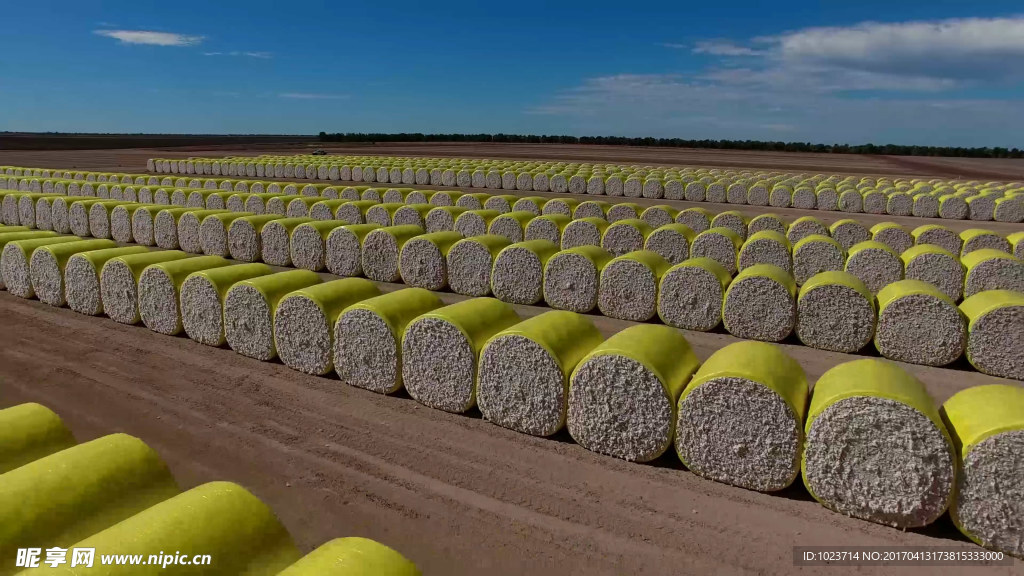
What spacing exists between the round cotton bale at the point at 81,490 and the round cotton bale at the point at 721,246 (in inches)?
490

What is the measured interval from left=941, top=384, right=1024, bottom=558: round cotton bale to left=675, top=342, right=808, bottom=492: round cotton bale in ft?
4.13

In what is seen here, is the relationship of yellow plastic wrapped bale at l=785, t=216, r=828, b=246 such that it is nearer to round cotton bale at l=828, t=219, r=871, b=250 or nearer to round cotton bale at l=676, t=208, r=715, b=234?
round cotton bale at l=828, t=219, r=871, b=250

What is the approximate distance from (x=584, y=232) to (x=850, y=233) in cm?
695

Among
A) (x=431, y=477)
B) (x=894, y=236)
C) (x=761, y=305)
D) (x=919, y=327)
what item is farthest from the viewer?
(x=894, y=236)

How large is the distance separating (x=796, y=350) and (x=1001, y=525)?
5.13 m

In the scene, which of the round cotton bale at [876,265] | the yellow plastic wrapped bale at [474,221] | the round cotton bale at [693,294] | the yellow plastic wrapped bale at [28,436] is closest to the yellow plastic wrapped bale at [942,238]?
the round cotton bale at [876,265]

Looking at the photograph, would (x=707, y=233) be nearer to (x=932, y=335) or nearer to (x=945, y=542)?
(x=932, y=335)

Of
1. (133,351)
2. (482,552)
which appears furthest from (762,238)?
(133,351)

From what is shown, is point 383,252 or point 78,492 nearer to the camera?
point 78,492

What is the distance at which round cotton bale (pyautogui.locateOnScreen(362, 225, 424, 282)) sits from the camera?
1440 cm

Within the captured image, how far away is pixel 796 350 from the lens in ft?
33.4

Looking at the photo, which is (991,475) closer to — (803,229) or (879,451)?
(879,451)

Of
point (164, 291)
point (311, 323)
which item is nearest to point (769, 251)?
point (311, 323)

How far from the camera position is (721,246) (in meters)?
14.5
